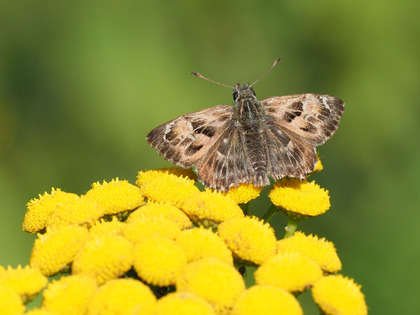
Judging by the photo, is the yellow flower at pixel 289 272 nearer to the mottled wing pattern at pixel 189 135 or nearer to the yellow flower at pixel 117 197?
the yellow flower at pixel 117 197

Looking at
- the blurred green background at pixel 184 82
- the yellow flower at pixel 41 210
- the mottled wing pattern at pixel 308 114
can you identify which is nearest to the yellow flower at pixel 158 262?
the yellow flower at pixel 41 210

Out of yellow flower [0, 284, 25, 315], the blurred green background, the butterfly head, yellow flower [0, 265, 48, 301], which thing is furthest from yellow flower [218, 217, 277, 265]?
the blurred green background

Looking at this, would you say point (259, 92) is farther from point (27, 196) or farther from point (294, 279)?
point (294, 279)

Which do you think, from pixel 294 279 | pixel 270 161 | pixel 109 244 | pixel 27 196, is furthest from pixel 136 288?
pixel 27 196

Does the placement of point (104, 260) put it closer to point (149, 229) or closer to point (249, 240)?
point (149, 229)

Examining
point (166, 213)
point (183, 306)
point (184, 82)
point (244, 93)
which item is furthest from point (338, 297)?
point (184, 82)
